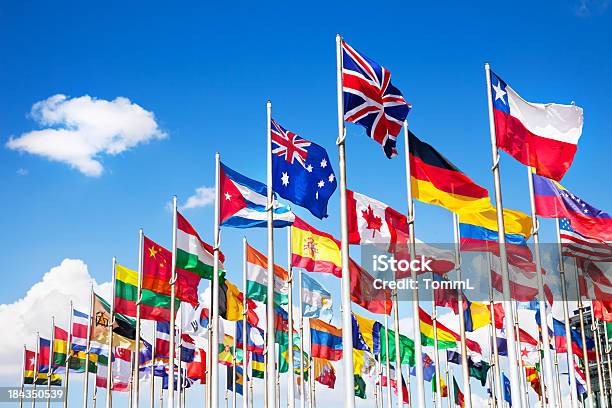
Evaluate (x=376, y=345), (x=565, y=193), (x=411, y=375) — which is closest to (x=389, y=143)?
(x=565, y=193)

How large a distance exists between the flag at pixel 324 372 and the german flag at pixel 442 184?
31.9 meters

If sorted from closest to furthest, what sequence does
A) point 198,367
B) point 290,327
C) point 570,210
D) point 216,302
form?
1. point 216,302
2. point 570,210
3. point 290,327
4. point 198,367

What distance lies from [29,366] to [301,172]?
126ft

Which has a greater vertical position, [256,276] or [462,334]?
[256,276]

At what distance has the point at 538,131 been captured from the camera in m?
22.1

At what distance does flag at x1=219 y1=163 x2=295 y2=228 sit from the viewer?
83.8ft

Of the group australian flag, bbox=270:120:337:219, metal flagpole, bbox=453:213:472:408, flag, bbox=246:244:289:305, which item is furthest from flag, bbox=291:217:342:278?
australian flag, bbox=270:120:337:219

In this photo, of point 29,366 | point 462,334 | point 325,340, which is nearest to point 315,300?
point 325,340

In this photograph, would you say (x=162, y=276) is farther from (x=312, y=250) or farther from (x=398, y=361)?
(x=398, y=361)

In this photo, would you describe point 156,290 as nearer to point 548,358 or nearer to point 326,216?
point 326,216

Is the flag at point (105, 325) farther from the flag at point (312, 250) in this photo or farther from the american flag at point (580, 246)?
the american flag at point (580, 246)

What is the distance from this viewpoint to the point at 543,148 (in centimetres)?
2205

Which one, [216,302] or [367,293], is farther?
[367,293]

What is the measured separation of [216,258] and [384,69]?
8760mm
